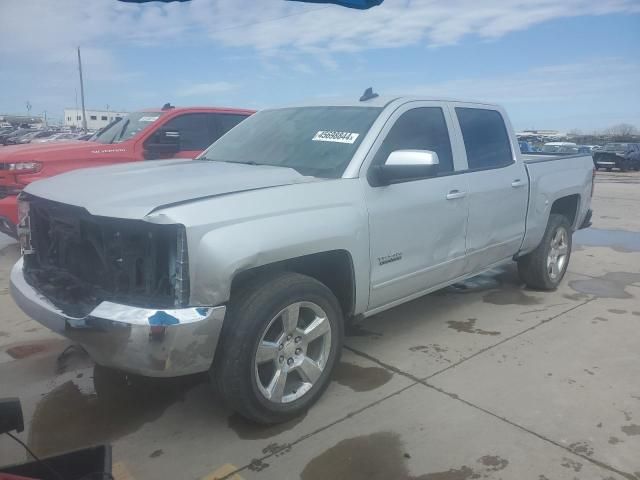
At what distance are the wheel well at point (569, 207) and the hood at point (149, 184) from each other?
142 inches

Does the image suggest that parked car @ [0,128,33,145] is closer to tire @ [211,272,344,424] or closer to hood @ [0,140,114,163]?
hood @ [0,140,114,163]

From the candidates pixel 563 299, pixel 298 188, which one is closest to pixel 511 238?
pixel 563 299

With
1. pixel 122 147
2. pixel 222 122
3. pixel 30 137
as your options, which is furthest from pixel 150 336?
pixel 30 137

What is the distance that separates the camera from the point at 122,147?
7004 mm

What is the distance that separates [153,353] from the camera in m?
2.54

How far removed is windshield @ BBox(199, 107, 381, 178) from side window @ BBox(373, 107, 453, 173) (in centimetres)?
18

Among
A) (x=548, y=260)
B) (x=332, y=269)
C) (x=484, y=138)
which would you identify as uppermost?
(x=484, y=138)

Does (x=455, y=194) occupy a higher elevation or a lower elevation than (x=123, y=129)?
lower

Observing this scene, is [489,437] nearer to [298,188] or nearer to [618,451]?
[618,451]

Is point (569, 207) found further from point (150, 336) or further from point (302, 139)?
point (150, 336)

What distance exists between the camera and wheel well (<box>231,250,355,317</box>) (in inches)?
128

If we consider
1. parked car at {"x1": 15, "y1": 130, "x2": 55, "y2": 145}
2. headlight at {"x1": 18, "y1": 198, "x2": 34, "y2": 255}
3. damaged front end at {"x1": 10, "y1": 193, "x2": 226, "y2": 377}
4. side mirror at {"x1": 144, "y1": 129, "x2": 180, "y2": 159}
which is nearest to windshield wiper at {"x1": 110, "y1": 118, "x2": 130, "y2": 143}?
side mirror at {"x1": 144, "y1": 129, "x2": 180, "y2": 159}

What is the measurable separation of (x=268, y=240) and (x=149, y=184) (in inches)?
30.6

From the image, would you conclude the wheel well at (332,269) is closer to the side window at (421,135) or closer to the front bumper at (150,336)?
the front bumper at (150,336)
